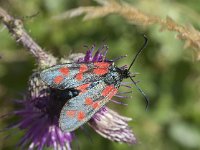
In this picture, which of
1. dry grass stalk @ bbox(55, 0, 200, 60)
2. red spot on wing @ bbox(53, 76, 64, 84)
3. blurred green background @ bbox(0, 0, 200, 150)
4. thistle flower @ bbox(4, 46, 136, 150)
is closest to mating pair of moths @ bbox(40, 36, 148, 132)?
red spot on wing @ bbox(53, 76, 64, 84)

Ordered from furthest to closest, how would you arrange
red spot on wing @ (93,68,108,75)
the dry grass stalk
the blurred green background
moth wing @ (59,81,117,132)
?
1. the blurred green background
2. the dry grass stalk
3. red spot on wing @ (93,68,108,75)
4. moth wing @ (59,81,117,132)

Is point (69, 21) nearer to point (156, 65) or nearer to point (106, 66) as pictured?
point (156, 65)

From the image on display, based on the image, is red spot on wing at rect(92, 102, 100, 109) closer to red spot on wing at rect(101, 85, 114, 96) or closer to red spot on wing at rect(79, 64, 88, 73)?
red spot on wing at rect(101, 85, 114, 96)

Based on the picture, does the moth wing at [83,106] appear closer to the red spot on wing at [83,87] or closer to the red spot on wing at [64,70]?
the red spot on wing at [83,87]

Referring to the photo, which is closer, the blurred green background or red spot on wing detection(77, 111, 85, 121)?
red spot on wing detection(77, 111, 85, 121)

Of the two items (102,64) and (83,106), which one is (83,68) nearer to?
(102,64)

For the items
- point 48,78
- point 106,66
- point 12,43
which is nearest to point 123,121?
point 106,66

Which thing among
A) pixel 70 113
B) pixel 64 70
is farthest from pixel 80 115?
pixel 64 70
